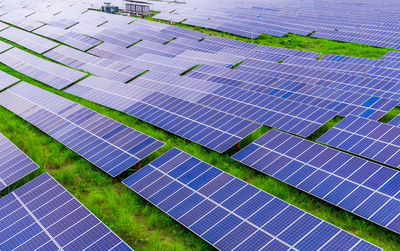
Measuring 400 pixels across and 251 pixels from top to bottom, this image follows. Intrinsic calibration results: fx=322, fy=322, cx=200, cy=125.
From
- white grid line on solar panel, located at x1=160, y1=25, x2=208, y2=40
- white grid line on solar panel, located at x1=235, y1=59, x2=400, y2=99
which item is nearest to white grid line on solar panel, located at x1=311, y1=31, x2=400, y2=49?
white grid line on solar panel, located at x1=235, y1=59, x2=400, y2=99

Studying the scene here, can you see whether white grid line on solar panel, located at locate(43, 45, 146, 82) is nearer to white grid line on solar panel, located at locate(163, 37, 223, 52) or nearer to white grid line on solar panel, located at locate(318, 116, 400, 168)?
white grid line on solar panel, located at locate(163, 37, 223, 52)

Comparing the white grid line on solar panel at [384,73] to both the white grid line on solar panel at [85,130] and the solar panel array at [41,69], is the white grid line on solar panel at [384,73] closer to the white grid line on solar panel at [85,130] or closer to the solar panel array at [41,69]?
the white grid line on solar panel at [85,130]

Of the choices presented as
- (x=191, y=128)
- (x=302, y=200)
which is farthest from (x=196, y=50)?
(x=302, y=200)

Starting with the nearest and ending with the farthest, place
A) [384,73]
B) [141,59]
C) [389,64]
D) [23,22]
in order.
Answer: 1. [384,73]
2. [389,64]
3. [141,59]
4. [23,22]

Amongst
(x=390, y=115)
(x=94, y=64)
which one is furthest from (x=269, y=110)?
(x=94, y=64)

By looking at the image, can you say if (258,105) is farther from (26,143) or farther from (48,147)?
(26,143)

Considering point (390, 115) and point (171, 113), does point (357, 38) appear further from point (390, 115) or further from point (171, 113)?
point (171, 113)
